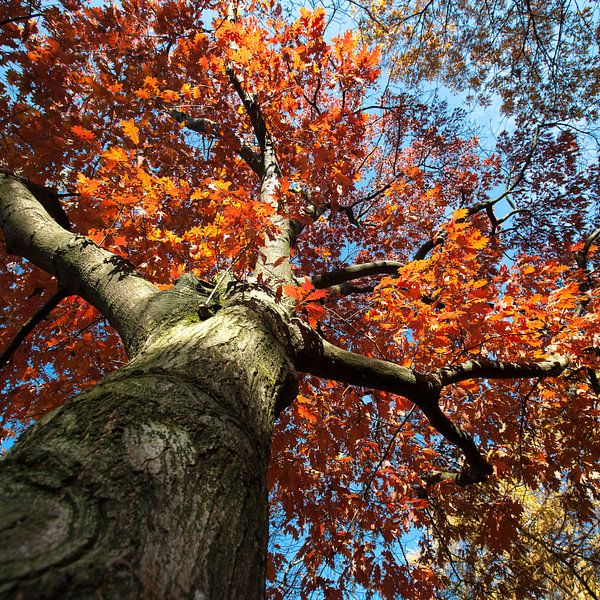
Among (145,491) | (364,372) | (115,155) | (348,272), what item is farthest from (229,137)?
(145,491)

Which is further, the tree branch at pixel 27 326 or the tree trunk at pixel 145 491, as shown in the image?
the tree branch at pixel 27 326

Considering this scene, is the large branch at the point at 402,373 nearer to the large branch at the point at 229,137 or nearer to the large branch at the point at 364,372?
the large branch at the point at 364,372

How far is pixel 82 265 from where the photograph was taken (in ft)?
6.77

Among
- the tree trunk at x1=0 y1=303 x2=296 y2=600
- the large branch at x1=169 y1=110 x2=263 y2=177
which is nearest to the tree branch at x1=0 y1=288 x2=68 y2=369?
the tree trunk at x1=0 y1=303 x2=296 y2=600

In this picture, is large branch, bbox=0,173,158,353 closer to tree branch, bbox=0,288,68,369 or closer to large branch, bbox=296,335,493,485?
tree branch, bbox=0,288,68,369

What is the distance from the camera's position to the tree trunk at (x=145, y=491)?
1.87 feet

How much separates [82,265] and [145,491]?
1.75 meters

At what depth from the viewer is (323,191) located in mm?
3672

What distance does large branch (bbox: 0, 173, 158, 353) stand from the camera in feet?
6.10

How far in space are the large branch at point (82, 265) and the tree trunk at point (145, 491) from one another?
59 cm

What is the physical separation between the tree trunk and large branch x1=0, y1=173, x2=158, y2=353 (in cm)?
59

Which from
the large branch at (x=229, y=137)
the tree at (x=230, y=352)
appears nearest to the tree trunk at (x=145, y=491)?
the tree at (x=230, y=352)

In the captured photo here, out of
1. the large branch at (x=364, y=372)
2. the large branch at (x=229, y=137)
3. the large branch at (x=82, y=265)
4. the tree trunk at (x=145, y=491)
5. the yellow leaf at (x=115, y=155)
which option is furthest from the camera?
the large branch at (x=229, y=137)

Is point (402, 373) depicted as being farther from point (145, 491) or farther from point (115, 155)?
point (115, 155)
